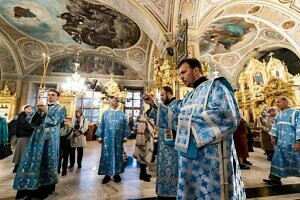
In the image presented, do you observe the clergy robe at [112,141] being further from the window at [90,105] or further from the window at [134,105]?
the window at [134,105]

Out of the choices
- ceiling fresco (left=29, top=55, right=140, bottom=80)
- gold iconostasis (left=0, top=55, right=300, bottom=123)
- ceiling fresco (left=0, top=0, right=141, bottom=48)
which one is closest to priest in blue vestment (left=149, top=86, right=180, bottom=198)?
gold iconostasis (left=0, top=55, right=300, bottom=123)

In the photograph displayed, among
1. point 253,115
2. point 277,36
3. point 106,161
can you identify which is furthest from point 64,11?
point 253,115

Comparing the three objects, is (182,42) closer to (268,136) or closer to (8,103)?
(268,136)

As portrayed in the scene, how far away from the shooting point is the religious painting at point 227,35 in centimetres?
1100

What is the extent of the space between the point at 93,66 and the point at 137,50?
4087 mm

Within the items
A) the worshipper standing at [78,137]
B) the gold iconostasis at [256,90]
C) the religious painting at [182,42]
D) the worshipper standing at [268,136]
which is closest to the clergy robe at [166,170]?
the religious painting at [182,42]

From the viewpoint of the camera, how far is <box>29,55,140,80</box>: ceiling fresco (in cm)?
1520

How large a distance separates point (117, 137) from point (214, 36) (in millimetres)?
10999

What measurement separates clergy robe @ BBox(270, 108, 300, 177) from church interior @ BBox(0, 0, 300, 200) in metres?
0.71

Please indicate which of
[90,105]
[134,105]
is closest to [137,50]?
[134,105]

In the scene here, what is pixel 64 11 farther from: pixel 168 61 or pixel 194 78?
pixel 194 78

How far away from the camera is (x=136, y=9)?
7074 millimetres

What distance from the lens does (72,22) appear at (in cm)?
1166

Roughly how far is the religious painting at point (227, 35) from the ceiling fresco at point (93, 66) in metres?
6.12
